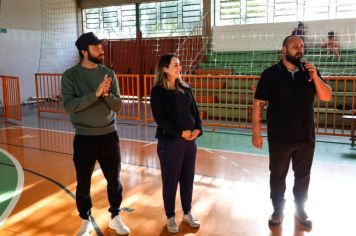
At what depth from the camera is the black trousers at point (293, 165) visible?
11.0ft

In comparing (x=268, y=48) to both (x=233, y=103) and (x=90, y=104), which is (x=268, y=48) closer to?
(x=233, y=103)

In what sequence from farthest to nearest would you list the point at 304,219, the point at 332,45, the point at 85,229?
the point at 332,45, the point at 304,219, the point at 85,229

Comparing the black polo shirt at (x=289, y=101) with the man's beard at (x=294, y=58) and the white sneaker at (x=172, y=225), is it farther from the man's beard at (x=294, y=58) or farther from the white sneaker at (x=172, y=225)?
the white sneaker at (x=172, y=225)

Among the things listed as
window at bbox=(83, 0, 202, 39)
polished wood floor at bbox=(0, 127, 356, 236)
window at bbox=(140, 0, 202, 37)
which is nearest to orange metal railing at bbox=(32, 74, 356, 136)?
polished wood floor at bbox=(0, 127, 356, 236)

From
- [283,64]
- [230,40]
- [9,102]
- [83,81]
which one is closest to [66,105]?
[83,81]

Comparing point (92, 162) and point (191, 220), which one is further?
point (191, 220)

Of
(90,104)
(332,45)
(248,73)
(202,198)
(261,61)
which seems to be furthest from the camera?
(261,61)

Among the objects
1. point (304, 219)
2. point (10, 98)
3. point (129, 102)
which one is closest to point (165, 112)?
point (304, 219)

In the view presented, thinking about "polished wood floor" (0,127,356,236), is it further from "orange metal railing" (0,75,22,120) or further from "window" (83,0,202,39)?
"window" (83,0,202,39)

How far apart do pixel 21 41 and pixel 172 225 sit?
1293cm

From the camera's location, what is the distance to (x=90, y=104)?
3029 millimetres

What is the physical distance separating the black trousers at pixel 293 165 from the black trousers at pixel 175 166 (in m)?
0.78

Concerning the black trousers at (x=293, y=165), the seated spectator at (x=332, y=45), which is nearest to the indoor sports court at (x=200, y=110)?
the seated spectator at (x=332, y=45)

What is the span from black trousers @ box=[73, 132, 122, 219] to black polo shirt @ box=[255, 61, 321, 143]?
57.6 inches
